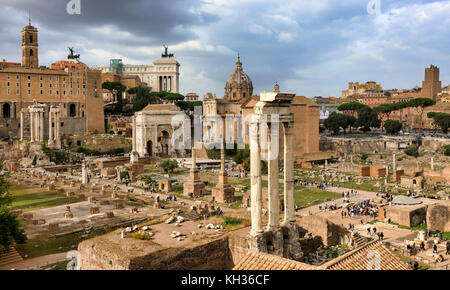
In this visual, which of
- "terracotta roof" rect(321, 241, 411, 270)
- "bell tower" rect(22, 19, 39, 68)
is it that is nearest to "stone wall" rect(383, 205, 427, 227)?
"terracotta roof" rect(321, 241, 411, 270)

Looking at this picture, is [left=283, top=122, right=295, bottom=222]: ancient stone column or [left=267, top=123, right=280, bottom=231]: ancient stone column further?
[left=283, top=122, right=295, bottom=222]: ancient stone column

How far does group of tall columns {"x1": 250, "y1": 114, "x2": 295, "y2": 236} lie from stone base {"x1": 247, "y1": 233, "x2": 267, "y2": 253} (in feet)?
0.43

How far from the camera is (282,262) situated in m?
9.62

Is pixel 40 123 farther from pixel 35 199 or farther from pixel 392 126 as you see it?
pixel 392 126

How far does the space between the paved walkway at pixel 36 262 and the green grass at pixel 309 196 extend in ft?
56.1

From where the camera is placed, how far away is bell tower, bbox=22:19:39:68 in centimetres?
6338

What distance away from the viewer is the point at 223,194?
99.9 feet

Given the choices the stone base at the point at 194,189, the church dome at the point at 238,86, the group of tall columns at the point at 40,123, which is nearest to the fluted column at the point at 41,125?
the group of tall columns at the point at 40,123

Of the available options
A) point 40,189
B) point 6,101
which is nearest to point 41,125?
point 6,101

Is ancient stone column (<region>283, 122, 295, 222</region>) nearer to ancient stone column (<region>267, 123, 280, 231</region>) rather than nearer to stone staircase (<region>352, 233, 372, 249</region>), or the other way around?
ancient stone column (<region>267, 123, 280, 231</region>)

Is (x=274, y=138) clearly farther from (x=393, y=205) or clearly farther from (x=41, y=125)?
(x=41, y=125)

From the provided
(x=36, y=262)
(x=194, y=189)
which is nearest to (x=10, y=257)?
(x=36, y=262)
